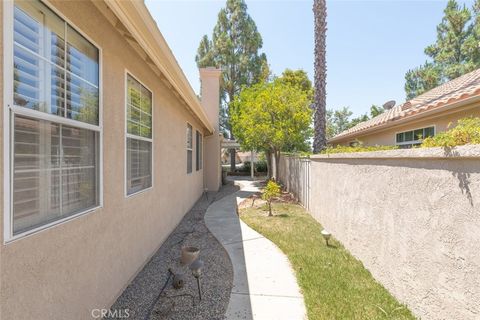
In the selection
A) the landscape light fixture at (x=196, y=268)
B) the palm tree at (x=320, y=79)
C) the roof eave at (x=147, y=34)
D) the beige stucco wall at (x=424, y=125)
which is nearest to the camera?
the roof eave at (x=147, y=34)

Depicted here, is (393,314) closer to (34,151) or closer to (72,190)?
(72,190)

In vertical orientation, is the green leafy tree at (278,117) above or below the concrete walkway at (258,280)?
above

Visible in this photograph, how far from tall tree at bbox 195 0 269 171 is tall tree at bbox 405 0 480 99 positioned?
15.6 metres

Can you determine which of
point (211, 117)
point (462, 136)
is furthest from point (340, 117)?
point (462, 136)

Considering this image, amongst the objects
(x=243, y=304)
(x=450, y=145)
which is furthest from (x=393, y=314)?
(x=450, y=145)

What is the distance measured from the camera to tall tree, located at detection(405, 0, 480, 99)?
20.2m

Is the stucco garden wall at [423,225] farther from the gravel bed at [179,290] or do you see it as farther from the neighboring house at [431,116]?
the gravel bed at [179,290]

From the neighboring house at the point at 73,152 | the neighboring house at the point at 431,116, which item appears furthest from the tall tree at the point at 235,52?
the neighboring house at the point at 73,152

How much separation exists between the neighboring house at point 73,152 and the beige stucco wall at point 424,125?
5.30 m

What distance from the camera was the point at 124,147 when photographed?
3.58m

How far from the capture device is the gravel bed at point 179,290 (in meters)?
3.18

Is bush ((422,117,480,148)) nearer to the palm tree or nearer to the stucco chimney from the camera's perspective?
the palm tree

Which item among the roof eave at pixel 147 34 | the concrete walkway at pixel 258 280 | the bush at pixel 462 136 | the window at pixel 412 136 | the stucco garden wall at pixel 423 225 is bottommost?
the concrete walkway at pixel 258 280

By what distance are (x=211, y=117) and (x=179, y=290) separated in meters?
11.5
